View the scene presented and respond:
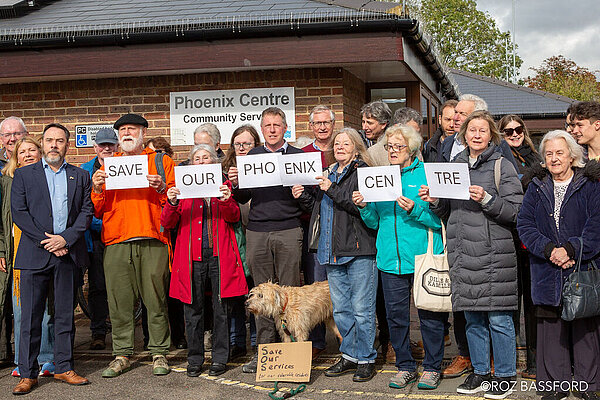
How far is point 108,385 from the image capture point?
613cm

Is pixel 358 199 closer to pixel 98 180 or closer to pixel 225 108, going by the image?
pixel 98 180

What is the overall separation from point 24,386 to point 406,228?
3.77m

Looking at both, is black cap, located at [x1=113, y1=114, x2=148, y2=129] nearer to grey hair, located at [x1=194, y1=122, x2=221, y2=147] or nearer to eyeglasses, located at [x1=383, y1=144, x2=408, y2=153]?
grey hair, located at [x1=194, y1=122, x2=221, y2=147]

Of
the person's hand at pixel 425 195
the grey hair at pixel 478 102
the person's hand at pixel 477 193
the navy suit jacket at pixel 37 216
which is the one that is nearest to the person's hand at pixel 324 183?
the person's hand at pixel 425 195

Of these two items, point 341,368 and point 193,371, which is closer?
point 341,368

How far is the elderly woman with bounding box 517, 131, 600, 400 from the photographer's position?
5059 mm

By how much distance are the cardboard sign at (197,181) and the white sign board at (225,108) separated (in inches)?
105

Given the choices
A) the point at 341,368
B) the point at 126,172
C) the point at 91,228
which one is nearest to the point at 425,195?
the point at 341,368

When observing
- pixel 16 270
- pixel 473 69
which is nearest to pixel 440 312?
pixel 16 270

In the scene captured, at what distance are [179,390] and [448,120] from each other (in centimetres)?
386

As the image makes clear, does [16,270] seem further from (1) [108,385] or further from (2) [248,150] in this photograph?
(2) [248,150]

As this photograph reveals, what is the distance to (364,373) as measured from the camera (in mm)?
5906

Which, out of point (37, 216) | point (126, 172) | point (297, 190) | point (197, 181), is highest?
point (126, 172)

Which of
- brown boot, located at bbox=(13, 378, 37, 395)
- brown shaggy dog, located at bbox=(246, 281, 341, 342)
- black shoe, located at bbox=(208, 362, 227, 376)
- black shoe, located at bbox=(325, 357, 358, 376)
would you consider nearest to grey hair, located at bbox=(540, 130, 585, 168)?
brown shaggy dog, located at bbox=(246, 281, 341, 342)
